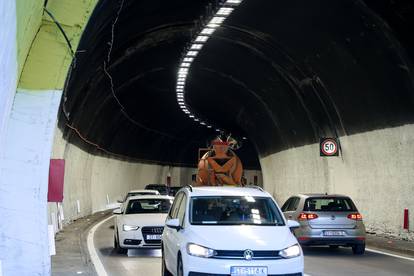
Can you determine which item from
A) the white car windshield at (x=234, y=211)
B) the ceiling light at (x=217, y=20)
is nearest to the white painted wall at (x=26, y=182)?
the white car windshield at (x=234, y=211)

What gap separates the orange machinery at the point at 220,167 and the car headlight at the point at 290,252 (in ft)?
52.7

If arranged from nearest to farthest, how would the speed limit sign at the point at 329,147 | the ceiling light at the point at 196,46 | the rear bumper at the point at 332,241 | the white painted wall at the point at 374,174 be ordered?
the rear bumper at the point at 332,241
the white painted wall at the point at 374,174
the ceiling light at the point at 196,46
the speed limit sign at the point at 329,147

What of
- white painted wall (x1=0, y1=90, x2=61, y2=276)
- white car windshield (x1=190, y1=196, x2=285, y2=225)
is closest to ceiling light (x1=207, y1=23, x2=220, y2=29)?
white car windshield (x1=190, y1=196, x2=285, y2=225)

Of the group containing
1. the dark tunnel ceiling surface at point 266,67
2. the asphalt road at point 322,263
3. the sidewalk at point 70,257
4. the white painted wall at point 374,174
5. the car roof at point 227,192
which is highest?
the dark tunnel ceiling surface at point 266,67

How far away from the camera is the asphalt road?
46.1 feet

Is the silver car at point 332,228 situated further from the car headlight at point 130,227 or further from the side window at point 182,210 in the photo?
the side window at point 182,210

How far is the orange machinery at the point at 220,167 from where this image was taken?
26594 mm

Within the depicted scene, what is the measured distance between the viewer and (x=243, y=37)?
24766mm

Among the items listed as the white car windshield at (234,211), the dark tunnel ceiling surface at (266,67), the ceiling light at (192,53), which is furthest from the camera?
the ceiling light at (192,53)

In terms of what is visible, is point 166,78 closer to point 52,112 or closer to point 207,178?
point 207,178

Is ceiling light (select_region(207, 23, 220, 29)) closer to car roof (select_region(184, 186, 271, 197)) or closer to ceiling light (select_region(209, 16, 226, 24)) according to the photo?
ceiling light (select_region(209, 16, 226, 24))

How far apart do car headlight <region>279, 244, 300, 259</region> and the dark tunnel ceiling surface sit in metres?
7.38

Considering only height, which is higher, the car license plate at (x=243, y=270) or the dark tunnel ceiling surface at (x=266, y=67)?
the dark tunnel ceiling surface at (x=266, y=67)

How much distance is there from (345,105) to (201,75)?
10394 millimetres
